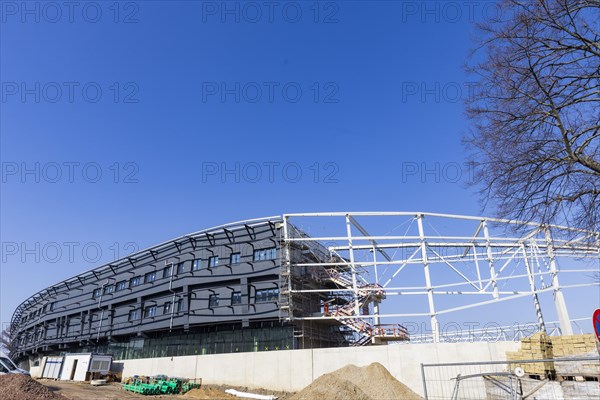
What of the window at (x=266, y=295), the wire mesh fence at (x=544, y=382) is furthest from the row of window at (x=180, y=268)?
the wire mesh fence at (x=544, y=382)

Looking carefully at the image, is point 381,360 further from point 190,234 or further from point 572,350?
point 190,234

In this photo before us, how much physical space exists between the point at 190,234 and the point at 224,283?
6.44 metres

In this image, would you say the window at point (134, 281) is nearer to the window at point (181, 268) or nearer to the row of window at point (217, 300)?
the row of window at point (217, 300)

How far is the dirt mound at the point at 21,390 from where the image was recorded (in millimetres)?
15148

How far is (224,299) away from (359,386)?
16.5 metres

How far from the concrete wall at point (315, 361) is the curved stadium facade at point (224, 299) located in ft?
10.7

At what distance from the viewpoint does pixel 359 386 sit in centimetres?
2136

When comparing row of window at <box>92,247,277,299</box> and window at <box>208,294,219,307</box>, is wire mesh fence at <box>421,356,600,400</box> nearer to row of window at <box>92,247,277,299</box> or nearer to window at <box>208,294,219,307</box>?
row of window at <box>92,247,277,299</box>

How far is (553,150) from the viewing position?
9.32 m

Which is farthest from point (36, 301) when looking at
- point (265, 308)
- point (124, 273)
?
point (265, 308)

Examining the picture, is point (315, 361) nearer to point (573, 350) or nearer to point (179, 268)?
point (573, 350)

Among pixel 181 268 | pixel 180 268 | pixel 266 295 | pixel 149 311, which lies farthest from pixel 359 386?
pixel 149 311

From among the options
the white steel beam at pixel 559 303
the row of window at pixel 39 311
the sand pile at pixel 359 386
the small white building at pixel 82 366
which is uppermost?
Answer: the row of window at pixel 39 311

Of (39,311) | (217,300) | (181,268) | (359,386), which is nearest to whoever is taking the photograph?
(359,386)
